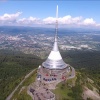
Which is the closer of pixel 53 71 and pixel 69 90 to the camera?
pixel 69 90

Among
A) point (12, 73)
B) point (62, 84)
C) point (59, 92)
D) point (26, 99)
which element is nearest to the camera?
point (26, 99)

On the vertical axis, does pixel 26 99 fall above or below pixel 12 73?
above

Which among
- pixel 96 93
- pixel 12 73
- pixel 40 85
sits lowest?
pixel 12 73

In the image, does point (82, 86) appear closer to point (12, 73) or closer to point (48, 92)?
point (48, 92)

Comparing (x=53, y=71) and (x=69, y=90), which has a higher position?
(x=53, y=71)

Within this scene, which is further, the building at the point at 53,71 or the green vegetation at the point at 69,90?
the building at the point at 53,71

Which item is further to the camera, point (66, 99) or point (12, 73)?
point (12, 73)

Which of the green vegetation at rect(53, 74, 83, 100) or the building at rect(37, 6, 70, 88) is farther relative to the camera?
the building at rect(37, 6, 70, 88)

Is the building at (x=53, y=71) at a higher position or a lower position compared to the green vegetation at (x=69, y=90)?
higher

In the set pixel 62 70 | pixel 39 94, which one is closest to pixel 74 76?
pixel 62 70

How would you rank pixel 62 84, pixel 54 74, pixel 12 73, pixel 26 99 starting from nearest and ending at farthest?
pixel 26 99
pixel 62 84
pixel 54 74
pixel 12 73

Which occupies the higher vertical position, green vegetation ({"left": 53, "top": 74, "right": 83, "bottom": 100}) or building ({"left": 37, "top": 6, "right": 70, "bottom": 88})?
building ({"left": 37, "top": 6, "right": 70, "bottom": 88})
